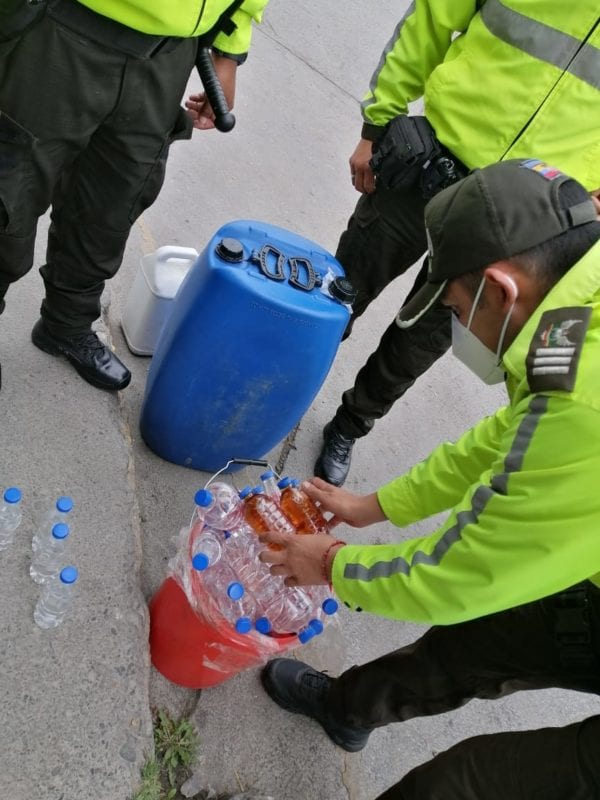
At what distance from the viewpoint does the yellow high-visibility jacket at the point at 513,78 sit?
1.97 m

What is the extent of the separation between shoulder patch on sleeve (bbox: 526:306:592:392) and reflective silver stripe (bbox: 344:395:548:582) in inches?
1.6

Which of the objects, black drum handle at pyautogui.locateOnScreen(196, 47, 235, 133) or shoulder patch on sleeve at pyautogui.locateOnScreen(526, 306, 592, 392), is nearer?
shoulder patch on sleeve at pyautogui.locateOnScreen(526, 306, 592, 392)

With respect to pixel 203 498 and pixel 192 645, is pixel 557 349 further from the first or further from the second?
pixel 192 645

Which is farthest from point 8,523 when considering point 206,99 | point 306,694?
point 206,99

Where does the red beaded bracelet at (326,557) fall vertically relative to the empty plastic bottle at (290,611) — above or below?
above

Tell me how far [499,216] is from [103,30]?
1.03 m

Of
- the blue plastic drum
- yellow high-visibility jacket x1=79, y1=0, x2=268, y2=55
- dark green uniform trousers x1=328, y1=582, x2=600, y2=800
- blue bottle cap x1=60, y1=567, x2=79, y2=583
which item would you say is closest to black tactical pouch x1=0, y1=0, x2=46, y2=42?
yellow high-visibility jacket x1=79, y1=0, x2=268, y2=55

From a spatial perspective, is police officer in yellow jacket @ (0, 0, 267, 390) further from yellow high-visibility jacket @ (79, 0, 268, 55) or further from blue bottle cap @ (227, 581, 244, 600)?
blue bottle cap @ (227, 581, 244, 600)

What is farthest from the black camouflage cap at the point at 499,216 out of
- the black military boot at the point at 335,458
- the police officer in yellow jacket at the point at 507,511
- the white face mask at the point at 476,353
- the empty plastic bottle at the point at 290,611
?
the black military boot at the point at 335,458

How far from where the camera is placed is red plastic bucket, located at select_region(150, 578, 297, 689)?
1.82m

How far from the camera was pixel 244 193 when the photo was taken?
4.02 metres

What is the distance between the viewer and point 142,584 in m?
2.25

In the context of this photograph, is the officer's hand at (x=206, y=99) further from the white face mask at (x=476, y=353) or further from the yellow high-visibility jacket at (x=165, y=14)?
the white face mask at (x=476, y=353)

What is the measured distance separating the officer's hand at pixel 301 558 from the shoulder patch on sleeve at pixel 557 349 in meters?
0.59
